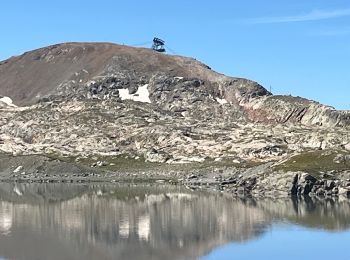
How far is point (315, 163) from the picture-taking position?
154 meters

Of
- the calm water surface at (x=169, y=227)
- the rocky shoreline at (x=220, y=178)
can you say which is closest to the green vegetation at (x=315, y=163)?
the rocky shoreline at (x=220, y=178)

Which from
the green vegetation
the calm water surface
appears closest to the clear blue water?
the calm water surface

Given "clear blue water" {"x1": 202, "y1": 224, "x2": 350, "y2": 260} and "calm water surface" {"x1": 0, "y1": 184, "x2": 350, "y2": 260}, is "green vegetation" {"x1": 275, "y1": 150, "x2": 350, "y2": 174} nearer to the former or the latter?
"calm water surface" {"x1": 0, "y1": 184, "x2": 350, "y2": 260}

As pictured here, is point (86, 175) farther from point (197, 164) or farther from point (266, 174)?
point (266, 174)

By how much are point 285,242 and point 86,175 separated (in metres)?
126

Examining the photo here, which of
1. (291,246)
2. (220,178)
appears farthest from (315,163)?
(291,246)

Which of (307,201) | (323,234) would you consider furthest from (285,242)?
(307,201)

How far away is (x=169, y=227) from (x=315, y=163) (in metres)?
78.8

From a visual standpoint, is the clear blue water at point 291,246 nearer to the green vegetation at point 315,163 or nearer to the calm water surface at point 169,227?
the calm water surface at point 169,227

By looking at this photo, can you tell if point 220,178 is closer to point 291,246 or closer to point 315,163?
point 315,163

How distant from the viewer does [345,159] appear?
153 m

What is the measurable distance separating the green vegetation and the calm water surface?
26272mm

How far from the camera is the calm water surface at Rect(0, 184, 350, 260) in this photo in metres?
64.2

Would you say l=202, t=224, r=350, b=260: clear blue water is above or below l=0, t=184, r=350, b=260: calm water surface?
below
